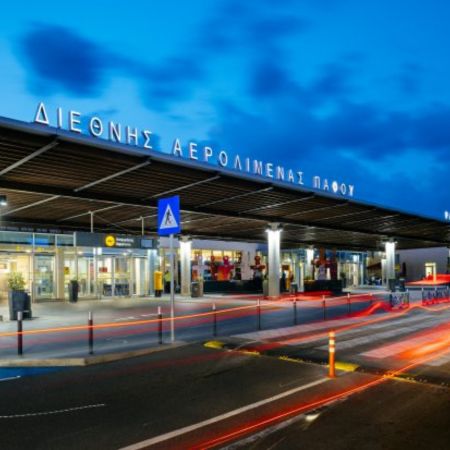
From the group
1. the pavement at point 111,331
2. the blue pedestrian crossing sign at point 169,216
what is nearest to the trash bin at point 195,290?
the pavement at point 111,331

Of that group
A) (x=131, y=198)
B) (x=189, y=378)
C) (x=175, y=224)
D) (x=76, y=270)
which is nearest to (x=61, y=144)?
(x=175, y=224)

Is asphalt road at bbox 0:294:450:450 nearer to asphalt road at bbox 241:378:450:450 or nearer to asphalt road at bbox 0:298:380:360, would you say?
asphalt road at bbox 241:378:450:450

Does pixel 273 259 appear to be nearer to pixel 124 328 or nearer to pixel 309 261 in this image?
pixel 124 328

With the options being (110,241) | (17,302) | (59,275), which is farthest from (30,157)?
(59,275)

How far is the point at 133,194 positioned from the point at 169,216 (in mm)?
9774

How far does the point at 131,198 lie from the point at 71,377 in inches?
587

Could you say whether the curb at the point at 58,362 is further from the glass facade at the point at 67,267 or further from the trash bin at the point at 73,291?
the trash bin at the point at 73,291

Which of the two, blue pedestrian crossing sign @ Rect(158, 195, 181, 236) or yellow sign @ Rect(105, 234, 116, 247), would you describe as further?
yellow sign @ Rect(105, 234, 116, 247)

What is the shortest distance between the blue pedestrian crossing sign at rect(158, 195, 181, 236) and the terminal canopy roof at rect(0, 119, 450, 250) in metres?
2.95

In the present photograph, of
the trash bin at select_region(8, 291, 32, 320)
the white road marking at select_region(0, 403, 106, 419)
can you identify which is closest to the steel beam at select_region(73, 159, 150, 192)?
the trash bin at select_region(8, 291, 32, 320)

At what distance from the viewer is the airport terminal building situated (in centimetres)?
1638

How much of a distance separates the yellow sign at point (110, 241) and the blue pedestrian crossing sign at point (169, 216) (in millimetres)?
13117

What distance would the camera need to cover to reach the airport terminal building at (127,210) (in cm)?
1638

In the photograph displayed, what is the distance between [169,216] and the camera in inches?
545
